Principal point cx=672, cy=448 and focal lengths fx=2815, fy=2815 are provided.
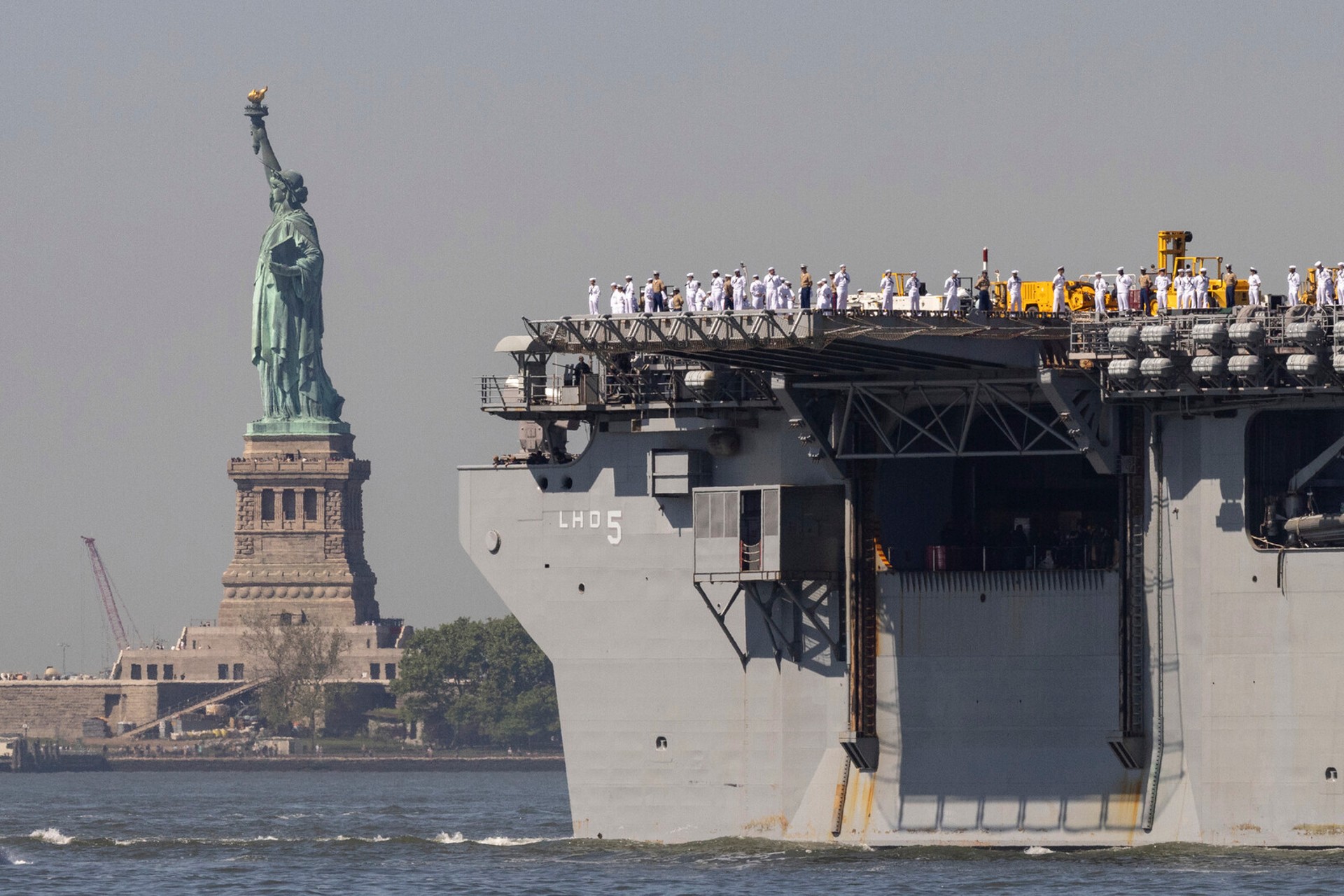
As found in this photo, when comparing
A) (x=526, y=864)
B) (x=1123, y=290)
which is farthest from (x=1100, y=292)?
(x=526, y=864)

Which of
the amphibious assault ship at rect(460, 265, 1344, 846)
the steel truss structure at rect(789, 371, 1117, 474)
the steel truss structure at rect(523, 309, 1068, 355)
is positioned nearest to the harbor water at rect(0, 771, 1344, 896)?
the amphibious assault ship at rect(460, 265, 1344, 846)

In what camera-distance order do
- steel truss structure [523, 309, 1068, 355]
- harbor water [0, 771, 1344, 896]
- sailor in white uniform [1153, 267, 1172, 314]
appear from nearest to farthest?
harbor water [0, 771, 1344, 896] < steel truss structure [523, 309, 1068, 355] < sailor in white uniform [1153, 267, 1172, 314]

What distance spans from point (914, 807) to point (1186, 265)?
596 inches

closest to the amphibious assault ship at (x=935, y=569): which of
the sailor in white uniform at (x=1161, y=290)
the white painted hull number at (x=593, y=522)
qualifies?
the white painted hull number at (x=593, y=522)

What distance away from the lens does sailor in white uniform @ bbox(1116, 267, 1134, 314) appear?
65562 millimetres

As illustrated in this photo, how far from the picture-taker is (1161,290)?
6644 cm

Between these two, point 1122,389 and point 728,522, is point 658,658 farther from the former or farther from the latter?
point 1122,389

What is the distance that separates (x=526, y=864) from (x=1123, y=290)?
20269 millimetres

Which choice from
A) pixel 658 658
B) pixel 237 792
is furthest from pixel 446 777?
pixel 658 658

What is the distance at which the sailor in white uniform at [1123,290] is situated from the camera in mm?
65562

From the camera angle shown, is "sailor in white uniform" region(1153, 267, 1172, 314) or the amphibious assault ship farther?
"sailor in white uniform" region(1153, 267, 1172, 314)

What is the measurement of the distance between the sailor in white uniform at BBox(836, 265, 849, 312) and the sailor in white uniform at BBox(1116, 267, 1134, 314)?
6364mm

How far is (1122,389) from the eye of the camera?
212ft

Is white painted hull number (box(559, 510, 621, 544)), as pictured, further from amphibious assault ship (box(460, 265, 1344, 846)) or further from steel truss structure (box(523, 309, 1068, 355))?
steel truss structure (box(523, 309, 1068, 355))
